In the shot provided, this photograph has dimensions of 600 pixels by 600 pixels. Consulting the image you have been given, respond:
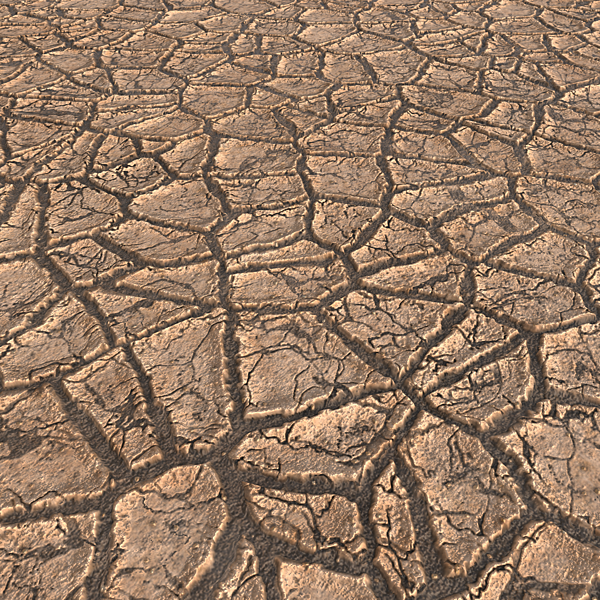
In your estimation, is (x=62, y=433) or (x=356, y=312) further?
(x=356, y=312)

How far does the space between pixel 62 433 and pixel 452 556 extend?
1.12 meters

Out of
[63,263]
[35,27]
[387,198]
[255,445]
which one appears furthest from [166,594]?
[35,27]

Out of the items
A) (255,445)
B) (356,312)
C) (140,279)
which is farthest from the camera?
(140,279)

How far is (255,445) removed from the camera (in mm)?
1556

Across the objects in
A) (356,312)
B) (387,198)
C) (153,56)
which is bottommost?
(356,312)

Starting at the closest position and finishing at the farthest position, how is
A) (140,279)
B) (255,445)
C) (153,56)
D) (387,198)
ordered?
(255,445)
(140,279)
(387,198)
(153,56)

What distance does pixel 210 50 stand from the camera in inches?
146

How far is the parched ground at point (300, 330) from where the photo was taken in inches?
53.2

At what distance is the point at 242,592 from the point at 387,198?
174 centimetres

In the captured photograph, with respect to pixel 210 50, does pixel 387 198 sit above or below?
below

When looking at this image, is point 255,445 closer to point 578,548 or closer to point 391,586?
point 391,586

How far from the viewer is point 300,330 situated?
189 centimetres

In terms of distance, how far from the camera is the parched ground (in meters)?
1.35

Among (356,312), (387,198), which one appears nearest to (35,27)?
(387,198)
